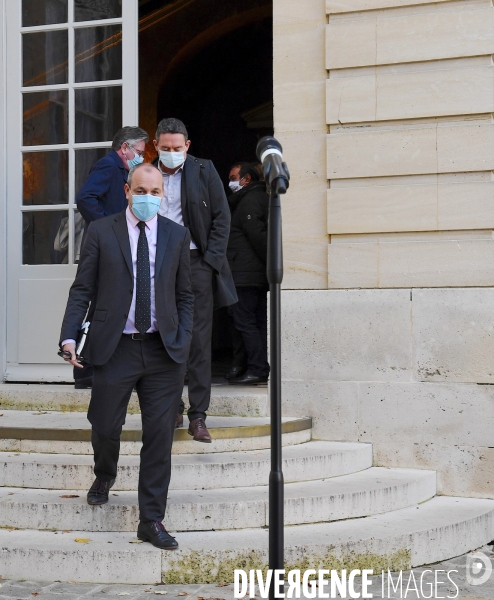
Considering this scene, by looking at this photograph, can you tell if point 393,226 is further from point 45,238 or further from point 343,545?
point 45,238

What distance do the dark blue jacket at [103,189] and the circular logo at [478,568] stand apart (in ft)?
10.6

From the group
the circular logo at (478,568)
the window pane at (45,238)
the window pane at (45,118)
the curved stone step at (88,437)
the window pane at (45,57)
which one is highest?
the window pane at (45,57)

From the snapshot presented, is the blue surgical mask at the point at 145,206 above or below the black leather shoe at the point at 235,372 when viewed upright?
above

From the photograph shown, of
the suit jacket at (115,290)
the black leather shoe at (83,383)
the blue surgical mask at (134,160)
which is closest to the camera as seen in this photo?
the suit jacket at (115,290)

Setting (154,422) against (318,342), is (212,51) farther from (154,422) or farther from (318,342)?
(154,422)

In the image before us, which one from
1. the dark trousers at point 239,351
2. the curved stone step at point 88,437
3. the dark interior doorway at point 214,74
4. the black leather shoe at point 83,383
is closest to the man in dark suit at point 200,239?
the curved stone step at point 88,437

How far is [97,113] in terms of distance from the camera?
7547mm

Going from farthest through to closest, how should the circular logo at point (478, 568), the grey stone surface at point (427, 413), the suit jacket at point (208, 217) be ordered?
the grey stone surface at point (427, 413), the suit jacket at point (208, 217), the circular logo at point (478, 568)

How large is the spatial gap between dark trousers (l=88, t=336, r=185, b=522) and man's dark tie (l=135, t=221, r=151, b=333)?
0.36 feet

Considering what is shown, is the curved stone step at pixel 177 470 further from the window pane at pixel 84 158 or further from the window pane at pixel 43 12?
the window pane at pixel 43 12

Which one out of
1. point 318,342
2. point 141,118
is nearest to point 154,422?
point 318,342

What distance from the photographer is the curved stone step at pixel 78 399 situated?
21.6 feet

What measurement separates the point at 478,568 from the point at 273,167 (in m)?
2.82

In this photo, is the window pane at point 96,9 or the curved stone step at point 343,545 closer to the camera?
the curved stone step at point 343,545
